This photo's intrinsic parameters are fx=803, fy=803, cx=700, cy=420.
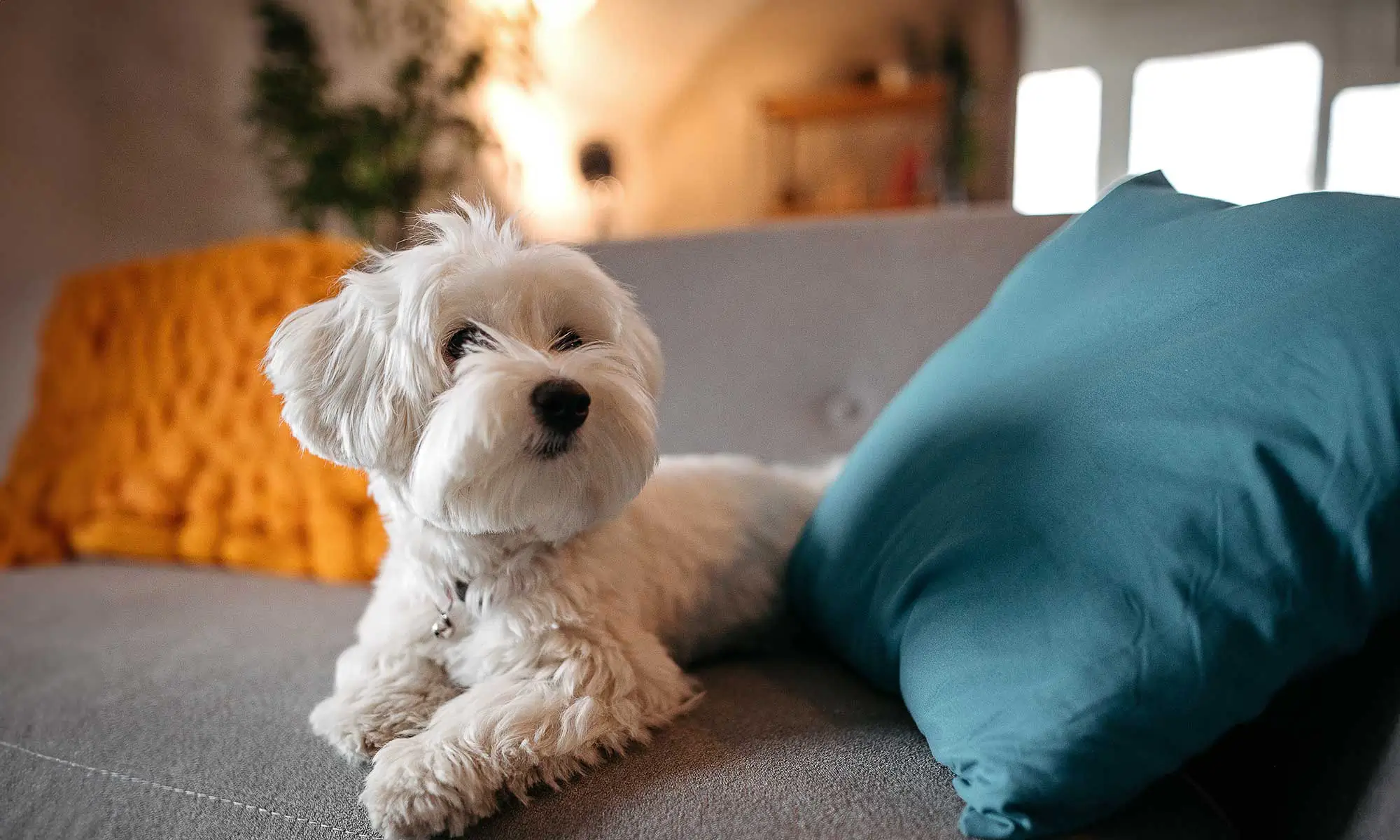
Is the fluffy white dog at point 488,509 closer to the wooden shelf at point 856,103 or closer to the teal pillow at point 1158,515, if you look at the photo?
the teal pillow at point 1158,515

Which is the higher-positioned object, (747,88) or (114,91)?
(747,88)

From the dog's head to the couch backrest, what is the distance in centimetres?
62

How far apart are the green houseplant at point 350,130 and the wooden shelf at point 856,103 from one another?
141 inches

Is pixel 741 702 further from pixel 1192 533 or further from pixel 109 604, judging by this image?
pixel 109 604

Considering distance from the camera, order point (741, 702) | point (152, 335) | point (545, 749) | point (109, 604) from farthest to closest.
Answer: point (152, 335)
point (109, 604)
point (741, 702)
point (545, 749)

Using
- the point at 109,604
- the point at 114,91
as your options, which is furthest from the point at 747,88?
the point at 109,604

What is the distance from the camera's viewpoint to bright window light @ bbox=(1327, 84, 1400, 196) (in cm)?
536

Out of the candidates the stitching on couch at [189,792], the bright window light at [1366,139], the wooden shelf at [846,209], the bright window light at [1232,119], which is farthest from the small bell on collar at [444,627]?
the bright window light at [1366,139]

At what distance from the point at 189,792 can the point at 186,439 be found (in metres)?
1.18

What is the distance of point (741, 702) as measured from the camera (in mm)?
1027

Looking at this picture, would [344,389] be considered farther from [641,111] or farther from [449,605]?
[641,111]

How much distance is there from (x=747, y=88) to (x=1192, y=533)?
6446 mm

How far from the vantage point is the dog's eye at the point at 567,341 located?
3.45 ft

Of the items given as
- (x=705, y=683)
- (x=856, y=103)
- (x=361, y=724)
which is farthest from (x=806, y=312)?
(x=856, y=103)
